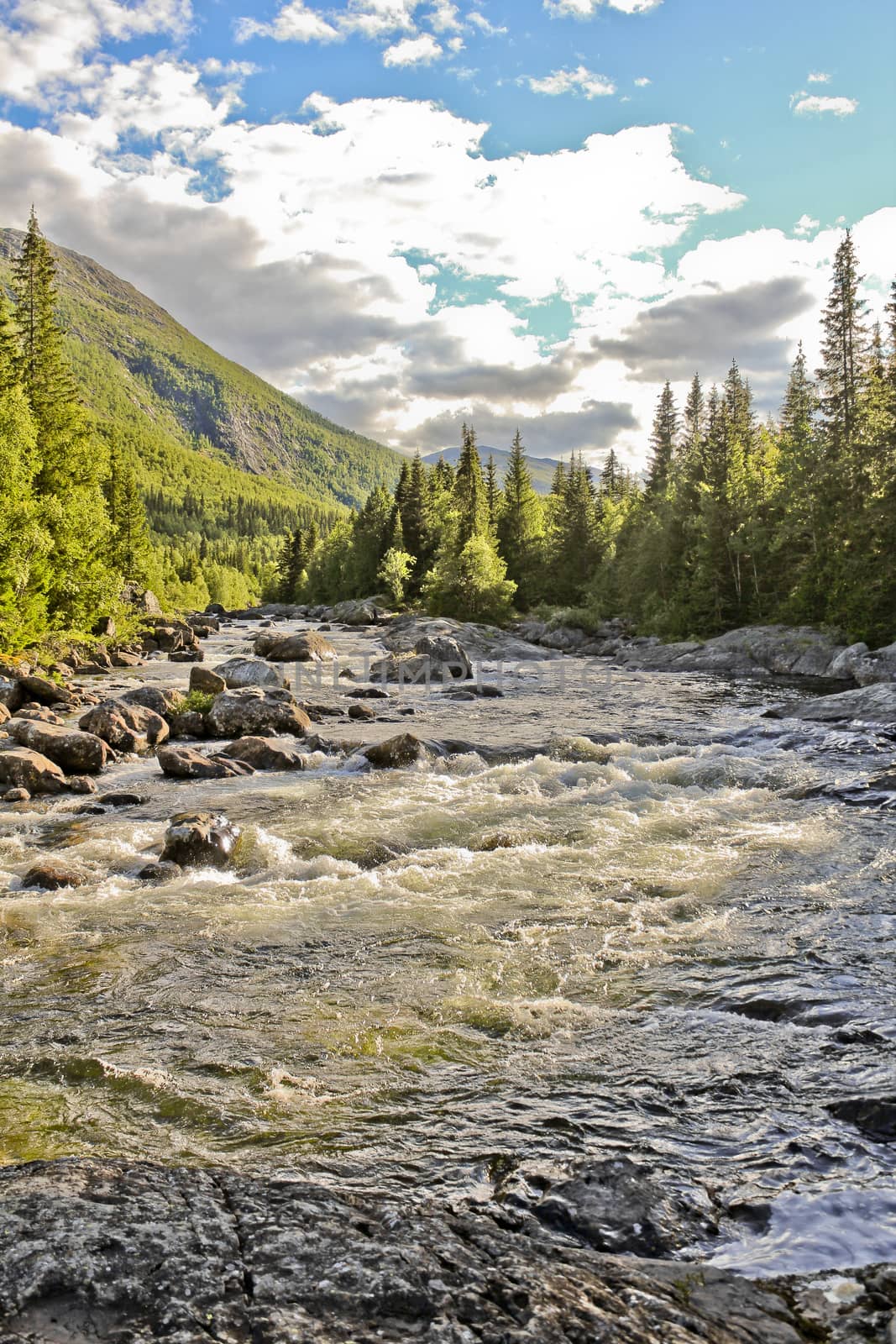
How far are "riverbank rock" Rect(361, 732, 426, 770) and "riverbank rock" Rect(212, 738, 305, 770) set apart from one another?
6.10 ft

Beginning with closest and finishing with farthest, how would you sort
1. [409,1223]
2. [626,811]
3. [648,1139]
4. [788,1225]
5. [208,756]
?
[409,1223], [788,1225], [648,1139], [626,811], [208,756]

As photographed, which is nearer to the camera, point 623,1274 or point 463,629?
point 623,1274

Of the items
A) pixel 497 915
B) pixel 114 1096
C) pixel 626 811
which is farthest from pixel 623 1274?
pixel 626 811

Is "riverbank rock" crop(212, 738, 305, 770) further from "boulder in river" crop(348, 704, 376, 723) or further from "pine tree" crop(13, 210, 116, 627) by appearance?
"pine tree" crop(13, 210, 116, 627)

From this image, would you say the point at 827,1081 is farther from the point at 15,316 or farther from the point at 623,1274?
the point at 15,316

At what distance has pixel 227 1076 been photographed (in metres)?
5.84

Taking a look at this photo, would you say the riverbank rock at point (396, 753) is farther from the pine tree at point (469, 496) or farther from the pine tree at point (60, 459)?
the pine tree at point (469, 496)

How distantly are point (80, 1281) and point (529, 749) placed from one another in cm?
1717

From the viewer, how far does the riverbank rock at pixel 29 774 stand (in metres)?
15.5

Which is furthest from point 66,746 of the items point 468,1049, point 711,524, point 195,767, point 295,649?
point 711,524

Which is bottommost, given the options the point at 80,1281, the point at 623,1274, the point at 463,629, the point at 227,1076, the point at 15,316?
the point at 227,1076

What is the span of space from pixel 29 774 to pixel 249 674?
15.8 metres

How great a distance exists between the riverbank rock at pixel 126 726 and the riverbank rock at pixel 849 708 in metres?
19.5

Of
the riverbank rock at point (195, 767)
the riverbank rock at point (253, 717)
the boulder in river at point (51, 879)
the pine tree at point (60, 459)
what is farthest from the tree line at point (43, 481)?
the boulder in river at point (51, 879)
